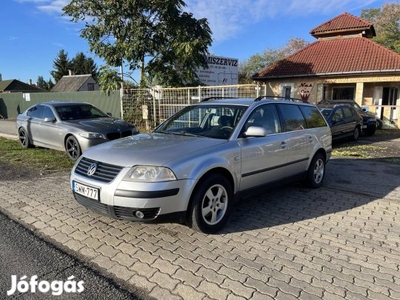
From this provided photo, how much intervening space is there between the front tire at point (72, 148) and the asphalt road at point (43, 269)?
4.16m

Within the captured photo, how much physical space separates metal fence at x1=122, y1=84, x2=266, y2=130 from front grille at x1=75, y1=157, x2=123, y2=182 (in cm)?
A: 786

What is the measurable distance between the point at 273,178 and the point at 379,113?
16.2 m

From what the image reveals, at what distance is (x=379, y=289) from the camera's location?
297cm

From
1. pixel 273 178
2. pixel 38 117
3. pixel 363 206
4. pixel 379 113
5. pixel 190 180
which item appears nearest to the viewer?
pixel 190 180

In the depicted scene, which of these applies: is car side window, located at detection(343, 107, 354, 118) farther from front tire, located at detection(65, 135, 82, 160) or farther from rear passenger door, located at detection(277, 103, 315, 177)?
front tire, located at detection(65, 135, 82, 160)

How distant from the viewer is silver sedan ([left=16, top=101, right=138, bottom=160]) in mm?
8023

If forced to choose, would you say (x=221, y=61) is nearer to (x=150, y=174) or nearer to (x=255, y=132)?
(x=255, y=132)

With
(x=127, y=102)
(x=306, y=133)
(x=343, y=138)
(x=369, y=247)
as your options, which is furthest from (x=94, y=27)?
(x=369, y=247)

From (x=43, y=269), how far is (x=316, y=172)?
15.7ft

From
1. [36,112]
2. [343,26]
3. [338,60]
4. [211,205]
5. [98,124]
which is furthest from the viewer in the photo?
[343,26]

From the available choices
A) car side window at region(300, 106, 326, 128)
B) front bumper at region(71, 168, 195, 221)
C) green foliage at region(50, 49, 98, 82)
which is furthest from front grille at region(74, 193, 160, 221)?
green foliage at region(50, 49, 98, 82)

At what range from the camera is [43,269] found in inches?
128

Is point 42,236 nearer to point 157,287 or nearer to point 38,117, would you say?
point 157,287

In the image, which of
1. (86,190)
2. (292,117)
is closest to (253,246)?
(86,190)
